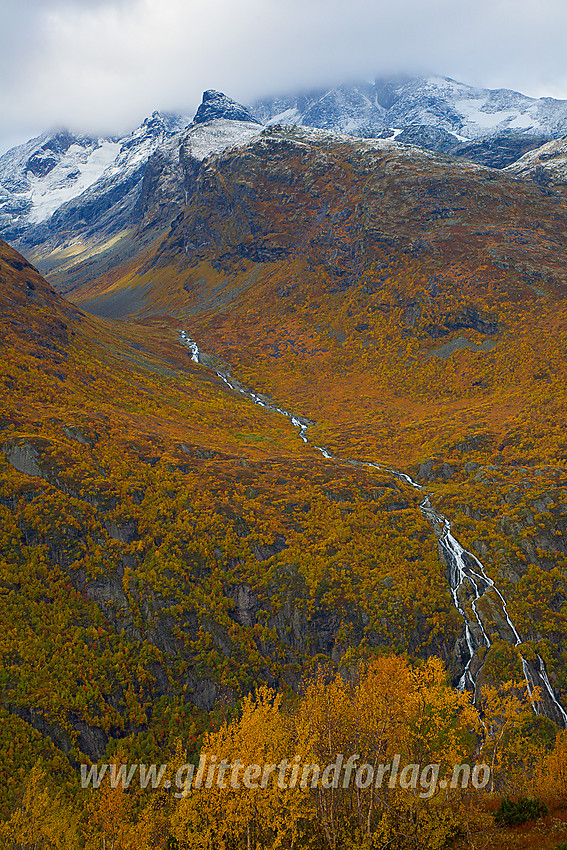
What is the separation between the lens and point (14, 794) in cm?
3134

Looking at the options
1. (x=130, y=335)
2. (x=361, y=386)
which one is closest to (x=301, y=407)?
(x=361, y=386)

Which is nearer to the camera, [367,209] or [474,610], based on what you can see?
[474,610]

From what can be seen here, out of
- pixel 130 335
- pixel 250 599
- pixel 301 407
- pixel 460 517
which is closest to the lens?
pixel 250 599

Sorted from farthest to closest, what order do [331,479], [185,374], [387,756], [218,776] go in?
[185,374] < [331,479] < [387,756] < [218,776]

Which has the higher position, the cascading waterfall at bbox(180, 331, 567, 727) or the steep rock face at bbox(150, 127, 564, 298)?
the steep rock face at bbox(150, 127, 564, 298)

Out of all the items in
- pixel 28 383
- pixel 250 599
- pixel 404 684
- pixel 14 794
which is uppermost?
pixel 28 383

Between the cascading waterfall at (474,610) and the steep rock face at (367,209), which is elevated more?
the steep rock face at (367,209)

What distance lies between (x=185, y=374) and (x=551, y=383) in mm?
78048

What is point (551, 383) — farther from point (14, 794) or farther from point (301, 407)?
point (14, 794)

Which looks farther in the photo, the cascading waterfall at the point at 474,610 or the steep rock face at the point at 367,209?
the steep rock face at the point at 367,209

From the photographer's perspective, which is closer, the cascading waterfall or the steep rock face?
the cascading waterfall

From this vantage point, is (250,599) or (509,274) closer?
(250,599)

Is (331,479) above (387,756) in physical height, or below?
below

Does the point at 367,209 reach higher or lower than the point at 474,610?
higher
